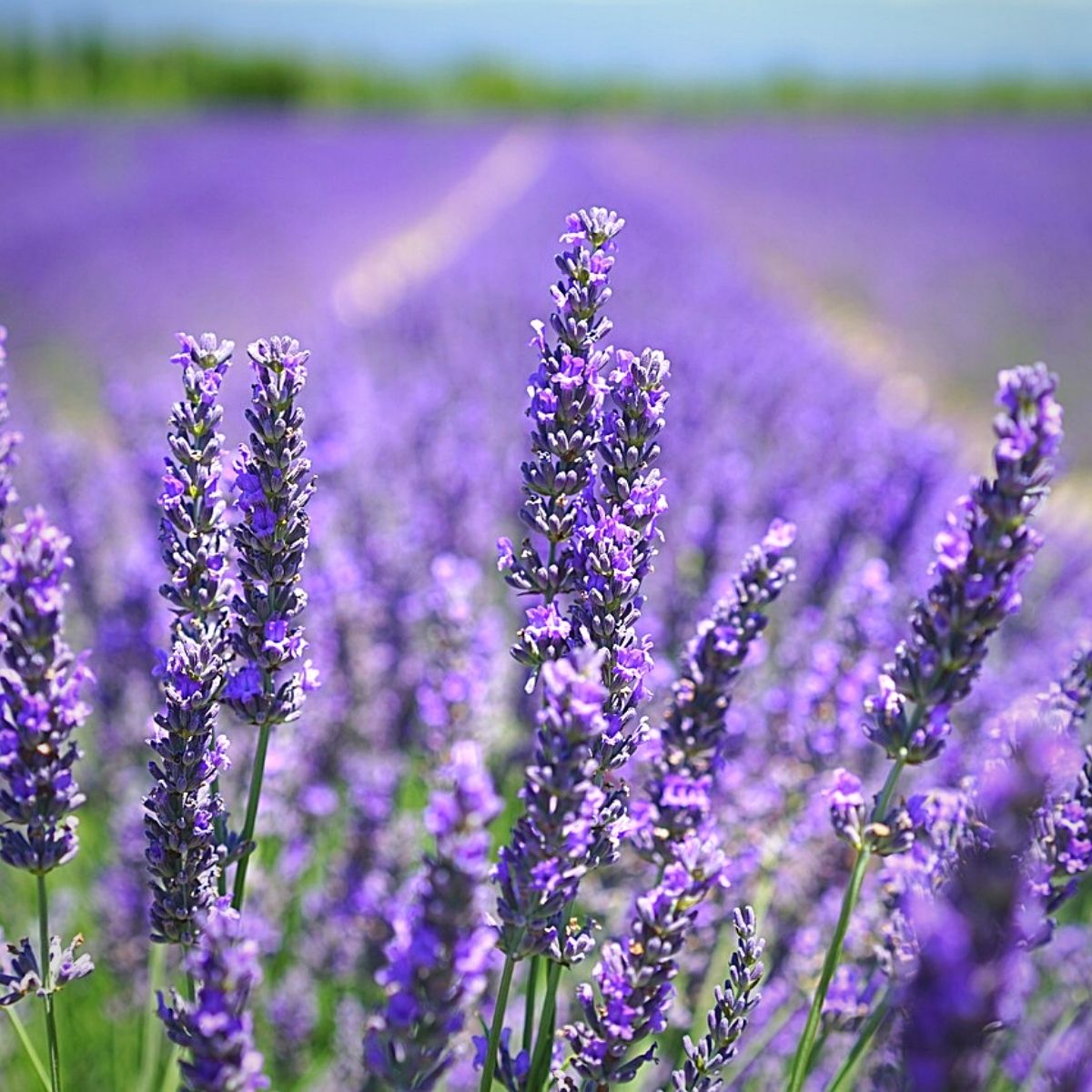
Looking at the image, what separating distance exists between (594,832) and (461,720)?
737 millimetres

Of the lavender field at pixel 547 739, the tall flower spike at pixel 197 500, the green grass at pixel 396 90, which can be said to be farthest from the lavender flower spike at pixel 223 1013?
the green grass at pixel 396 90

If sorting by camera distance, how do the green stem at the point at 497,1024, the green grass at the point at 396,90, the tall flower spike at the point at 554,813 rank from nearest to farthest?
the tall flower spike at the point at 554,813, the green stem at the point at 497,1024, the green grass at the point at 396,90

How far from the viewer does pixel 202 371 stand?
1.12 m

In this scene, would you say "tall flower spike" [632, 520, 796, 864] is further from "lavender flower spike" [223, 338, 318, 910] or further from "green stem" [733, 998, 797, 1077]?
"green stem" [733, 998, 797, 1077]

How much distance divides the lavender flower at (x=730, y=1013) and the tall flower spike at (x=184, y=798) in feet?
1.70

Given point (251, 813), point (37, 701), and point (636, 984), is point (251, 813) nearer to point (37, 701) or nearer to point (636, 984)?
point (37, 701)

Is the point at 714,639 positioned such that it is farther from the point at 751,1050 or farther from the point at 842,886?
the point at 842,886

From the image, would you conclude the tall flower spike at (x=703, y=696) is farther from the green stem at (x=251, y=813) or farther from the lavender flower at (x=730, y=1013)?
the green stem at (x=251, y=813)

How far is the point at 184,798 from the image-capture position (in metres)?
1.09

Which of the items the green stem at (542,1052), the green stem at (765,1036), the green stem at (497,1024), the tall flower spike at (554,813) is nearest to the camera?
the tall flower spike at (554,813)

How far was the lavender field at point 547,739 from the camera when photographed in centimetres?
97

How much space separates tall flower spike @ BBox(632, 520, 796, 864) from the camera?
119cm

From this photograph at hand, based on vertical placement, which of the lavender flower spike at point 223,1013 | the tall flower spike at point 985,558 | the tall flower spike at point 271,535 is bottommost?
the lavender flower spike at point 223,1013

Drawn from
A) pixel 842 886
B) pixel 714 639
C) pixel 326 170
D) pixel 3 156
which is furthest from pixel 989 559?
pixel 326 170
